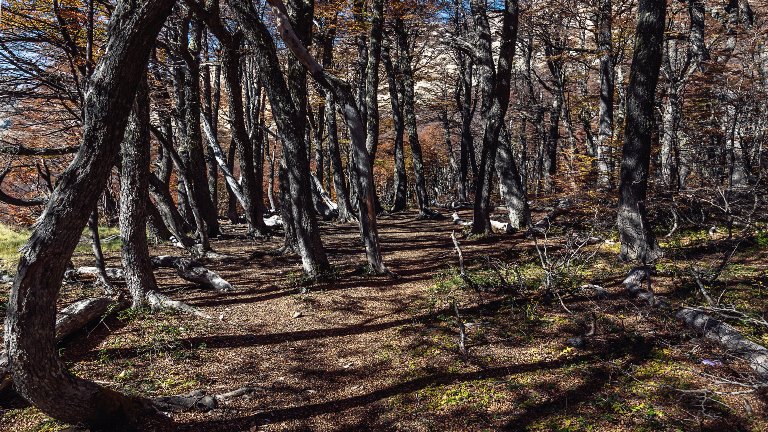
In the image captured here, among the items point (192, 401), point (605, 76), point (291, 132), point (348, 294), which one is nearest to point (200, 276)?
point (348, 294)

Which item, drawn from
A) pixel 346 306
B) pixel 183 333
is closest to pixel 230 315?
pixel 183 333

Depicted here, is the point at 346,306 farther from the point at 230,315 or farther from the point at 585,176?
the point at 585,176

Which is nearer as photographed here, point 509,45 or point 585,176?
point 509,45

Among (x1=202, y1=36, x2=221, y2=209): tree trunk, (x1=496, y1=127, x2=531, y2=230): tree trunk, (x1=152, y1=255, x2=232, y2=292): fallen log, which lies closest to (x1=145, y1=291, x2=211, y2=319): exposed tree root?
(x1=152, y1=255, x2=232, y2=292): fallen log

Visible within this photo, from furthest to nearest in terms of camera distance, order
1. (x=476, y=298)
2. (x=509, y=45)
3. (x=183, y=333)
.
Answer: (x=509, y=45) → (x=476, y=298) → (x=183, y=333)

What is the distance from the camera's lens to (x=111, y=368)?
15.0 feet

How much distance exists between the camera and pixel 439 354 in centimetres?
507

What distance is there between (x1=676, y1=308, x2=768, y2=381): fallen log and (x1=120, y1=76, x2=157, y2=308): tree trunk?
6.25 m

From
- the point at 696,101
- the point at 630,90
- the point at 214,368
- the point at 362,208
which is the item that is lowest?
the point at 214,368

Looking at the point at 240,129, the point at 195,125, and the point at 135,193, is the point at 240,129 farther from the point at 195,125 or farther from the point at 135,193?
the point at 135,193

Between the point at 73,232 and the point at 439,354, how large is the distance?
3.62 m

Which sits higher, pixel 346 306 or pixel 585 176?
pixel 585 176

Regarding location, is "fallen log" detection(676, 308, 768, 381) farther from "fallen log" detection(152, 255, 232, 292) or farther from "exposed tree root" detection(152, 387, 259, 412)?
"fallen log" detection(152, 255, 232, 292)

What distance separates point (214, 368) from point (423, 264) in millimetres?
4971
